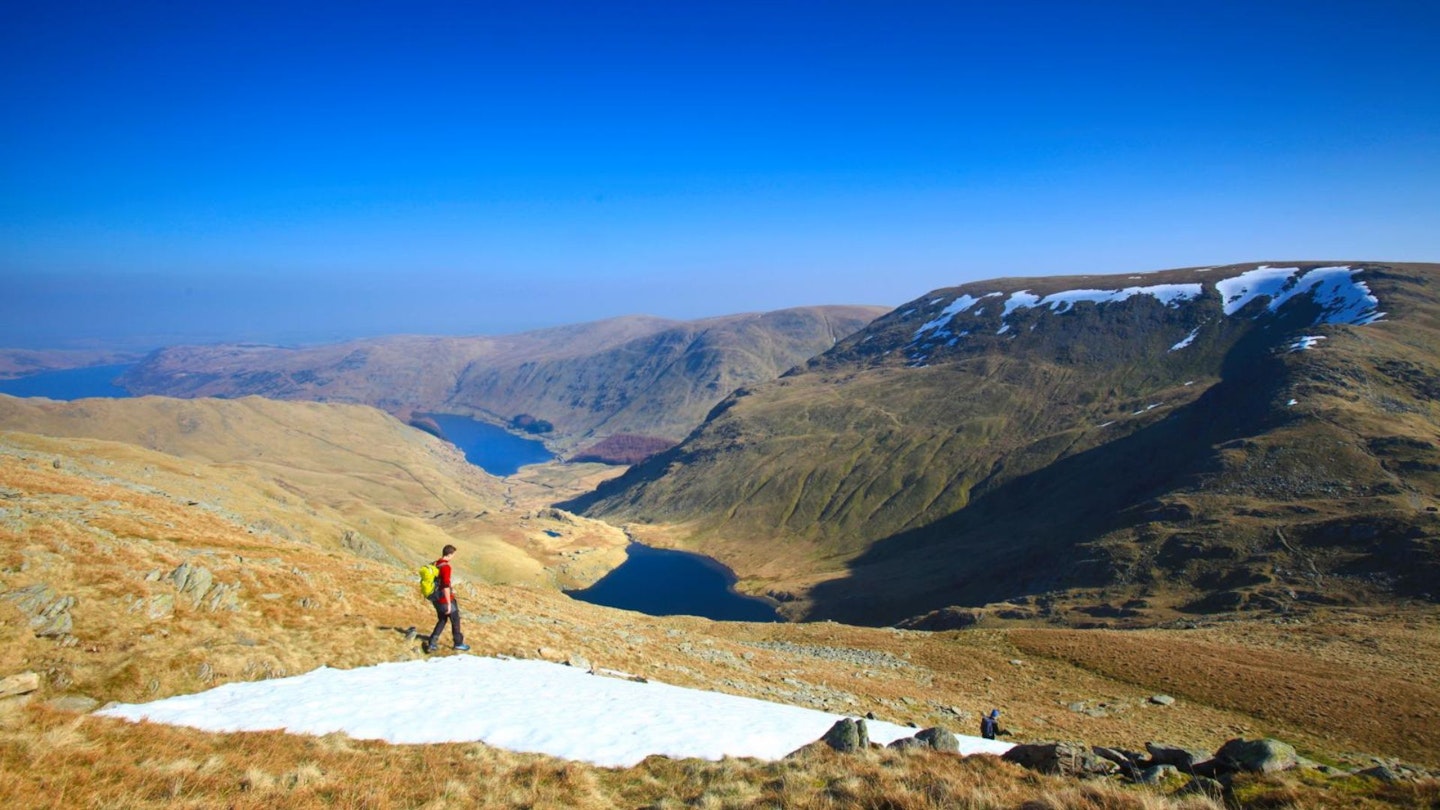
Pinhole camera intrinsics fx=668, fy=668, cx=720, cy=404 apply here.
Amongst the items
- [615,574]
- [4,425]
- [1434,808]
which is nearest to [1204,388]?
[615,574]

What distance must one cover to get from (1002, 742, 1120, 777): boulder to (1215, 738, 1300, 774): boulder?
6.39ft

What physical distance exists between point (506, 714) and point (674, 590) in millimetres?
145938

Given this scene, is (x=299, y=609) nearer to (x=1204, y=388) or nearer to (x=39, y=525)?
(x=39, y=525)

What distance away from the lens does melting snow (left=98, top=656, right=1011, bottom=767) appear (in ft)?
49.0

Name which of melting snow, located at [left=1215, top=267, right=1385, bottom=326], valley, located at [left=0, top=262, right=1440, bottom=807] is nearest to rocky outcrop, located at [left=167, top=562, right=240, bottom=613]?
valley, located at [left=0, top=262, right=1440, bottom=807]

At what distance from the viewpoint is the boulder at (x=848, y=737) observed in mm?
14688

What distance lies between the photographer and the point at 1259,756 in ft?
40.2

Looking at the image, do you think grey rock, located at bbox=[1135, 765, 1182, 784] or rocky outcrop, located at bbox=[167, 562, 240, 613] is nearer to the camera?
grey rock, located at bbox=[1135, 765, 1182, 784]

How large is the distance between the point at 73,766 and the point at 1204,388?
199916 mm

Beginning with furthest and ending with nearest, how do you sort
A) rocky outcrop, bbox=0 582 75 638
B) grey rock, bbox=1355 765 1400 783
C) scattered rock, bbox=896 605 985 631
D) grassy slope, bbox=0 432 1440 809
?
scattered rock, bbox=896 605 985 631 < rocky outcrop, bbox=0 582 75 638 < grey rock, bbox=1355 765 1400 783 < grassy slope, bbox=0 432 1440 809

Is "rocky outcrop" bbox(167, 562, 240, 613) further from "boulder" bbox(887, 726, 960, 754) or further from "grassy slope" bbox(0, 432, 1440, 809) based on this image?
"boulder" bbox(887, 726, 960, 754)

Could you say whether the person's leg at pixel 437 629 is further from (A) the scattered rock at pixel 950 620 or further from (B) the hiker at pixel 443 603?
(A) the scattered rock at pixel 950 620

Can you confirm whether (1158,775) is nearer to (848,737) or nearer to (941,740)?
(941,740)

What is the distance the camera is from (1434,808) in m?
9.70
